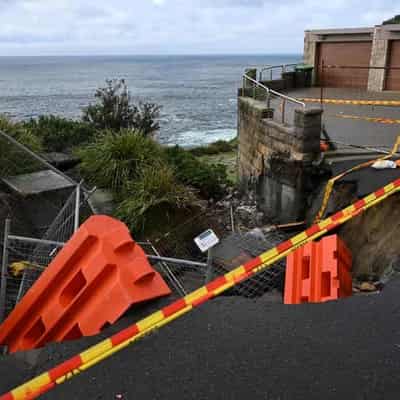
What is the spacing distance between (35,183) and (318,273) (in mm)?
5732

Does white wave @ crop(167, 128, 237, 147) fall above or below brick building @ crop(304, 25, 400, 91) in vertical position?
below

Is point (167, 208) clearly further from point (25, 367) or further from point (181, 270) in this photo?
point (25, 367)

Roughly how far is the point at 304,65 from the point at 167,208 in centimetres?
1357

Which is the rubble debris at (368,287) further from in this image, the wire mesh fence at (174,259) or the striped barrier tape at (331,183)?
the striped barrier tape at (331,183)

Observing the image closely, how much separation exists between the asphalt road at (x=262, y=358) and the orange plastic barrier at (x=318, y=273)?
43 centimetres

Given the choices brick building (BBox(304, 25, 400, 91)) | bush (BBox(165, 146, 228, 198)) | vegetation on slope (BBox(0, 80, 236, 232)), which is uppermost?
brick building (BBox(304, 25, 400, 91))

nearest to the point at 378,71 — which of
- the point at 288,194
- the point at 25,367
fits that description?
the point at 288,194

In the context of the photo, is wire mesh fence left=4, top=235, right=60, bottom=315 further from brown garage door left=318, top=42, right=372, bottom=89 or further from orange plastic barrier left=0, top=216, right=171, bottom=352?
brown garage door left=318, top=42, right=372, bottom=89

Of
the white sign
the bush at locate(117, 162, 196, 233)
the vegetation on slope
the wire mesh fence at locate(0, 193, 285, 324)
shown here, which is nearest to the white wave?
the vegetation on slope

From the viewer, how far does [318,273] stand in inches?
178

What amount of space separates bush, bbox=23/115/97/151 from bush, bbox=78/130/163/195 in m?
2.16

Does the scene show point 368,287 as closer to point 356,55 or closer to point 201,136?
point 356,55

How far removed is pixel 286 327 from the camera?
139 inches

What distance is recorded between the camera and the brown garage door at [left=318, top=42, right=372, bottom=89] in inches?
748
